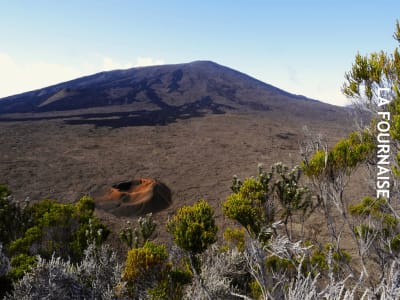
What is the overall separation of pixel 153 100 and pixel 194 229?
64917 millimetres

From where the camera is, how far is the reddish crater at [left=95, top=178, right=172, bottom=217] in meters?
15.7

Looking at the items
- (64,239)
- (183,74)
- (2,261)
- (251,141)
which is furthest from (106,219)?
(183,74)

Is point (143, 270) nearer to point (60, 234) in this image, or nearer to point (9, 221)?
point (60, 234)

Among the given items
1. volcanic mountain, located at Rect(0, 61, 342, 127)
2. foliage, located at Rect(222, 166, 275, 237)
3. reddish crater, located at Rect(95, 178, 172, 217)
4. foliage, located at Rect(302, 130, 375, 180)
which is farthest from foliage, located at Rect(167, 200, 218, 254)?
volcanic mountain, located at Rect(0, 61, 342, 127)

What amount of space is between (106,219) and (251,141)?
22.4 meters

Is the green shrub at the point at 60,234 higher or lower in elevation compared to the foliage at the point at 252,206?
lower

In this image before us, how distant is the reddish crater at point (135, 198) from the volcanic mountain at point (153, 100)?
23.0 metres

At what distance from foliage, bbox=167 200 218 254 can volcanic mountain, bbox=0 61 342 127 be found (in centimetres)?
3627

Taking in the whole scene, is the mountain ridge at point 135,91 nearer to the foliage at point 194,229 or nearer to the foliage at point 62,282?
the foliage at point 62,282

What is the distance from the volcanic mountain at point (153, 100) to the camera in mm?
49938

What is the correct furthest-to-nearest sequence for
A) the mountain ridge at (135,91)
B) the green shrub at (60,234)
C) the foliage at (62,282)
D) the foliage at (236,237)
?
the mountain ridge at (135,91) → the foliage at (236,237) → the green shrub at (60,234) → the foliage at (62,282)

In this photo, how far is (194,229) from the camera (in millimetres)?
5281

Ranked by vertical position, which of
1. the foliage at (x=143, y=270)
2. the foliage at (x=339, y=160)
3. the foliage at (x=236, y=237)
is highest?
the foliage at (x=339, y=160)

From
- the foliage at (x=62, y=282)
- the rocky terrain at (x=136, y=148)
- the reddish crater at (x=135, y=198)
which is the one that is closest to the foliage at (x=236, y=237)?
the rocky terrain at (x=136, y=148)
